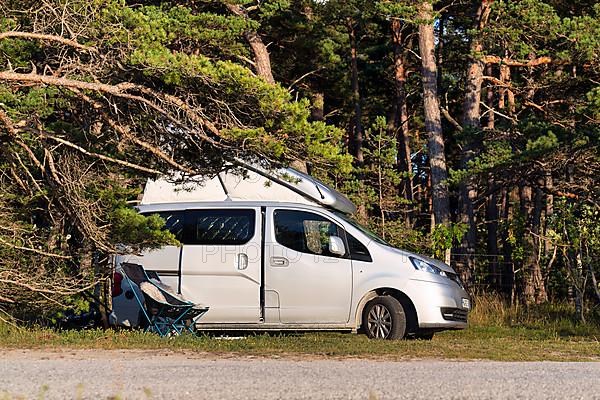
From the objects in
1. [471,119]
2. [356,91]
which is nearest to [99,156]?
[471,119]

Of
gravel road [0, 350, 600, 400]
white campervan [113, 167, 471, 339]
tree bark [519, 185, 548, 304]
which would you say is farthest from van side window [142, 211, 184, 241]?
tree bark [519, 185, 548, 304]

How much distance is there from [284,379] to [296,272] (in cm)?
568

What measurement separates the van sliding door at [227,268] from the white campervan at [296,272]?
1 centimetres

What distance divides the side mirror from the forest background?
105 centimetres

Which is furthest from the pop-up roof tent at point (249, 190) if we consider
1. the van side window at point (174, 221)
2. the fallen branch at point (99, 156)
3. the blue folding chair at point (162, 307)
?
the blue folding chair at point (162, 307)

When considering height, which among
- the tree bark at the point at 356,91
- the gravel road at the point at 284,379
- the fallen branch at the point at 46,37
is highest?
the tree bark at the point at 356,91

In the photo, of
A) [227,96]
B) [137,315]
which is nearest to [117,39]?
[227,96]

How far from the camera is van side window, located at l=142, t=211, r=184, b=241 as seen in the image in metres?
13.6

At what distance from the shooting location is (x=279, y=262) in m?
13.2

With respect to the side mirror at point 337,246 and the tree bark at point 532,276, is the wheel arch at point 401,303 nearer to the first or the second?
the side mirror at point 337,246

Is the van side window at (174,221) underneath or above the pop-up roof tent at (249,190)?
underneath

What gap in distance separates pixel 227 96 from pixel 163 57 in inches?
39.4

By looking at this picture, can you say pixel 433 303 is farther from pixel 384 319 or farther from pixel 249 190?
pixel 249 190

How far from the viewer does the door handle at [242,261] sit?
13.2 meters
